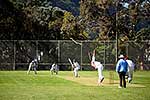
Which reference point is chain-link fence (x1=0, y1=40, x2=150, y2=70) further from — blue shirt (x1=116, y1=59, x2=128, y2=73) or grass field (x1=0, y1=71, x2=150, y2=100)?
blue shirt (x1=116, y1=59, x2=128, y2=73)

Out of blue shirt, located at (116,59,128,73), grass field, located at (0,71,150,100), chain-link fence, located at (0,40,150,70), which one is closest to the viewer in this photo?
grass field, located at (0,71,150,100)

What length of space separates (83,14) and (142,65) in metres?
14.8

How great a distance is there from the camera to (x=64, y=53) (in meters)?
59.7

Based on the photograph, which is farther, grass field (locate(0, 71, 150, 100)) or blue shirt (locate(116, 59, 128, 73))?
blue shirt (locate(116, 59, 128, 73))

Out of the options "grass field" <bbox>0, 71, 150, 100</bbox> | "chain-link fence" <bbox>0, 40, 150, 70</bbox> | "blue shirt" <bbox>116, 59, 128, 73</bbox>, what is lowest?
"grass field" <bbox>0, 71, 150, 100</bbox>

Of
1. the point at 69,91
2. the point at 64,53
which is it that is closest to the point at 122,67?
the point at 69,91

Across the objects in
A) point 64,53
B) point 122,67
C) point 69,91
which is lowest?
point 69,91

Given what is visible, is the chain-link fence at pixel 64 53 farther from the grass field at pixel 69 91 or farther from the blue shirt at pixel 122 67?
the blue shirt at pixel 122 67

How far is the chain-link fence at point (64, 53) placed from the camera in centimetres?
5847

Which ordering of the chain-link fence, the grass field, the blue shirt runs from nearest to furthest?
the grass field
the blue shirt
the chain-link fence

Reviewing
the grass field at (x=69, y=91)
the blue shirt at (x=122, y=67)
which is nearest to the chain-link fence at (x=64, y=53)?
the grass field at (x=69, y=91)

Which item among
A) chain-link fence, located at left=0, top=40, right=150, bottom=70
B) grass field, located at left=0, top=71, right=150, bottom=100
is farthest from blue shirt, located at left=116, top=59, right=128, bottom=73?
chain-link fence, located at left=0, top=40, right=150, bottom=70

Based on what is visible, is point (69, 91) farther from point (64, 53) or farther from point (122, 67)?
point (64, 53)

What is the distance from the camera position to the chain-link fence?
58.5 m
